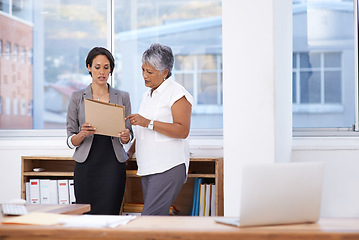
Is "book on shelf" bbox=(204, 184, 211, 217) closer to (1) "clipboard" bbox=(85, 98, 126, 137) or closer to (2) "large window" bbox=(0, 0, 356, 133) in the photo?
(2) "large window" bbox=(0, 0, 356, 133)

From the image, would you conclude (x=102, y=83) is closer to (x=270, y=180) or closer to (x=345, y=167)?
(x=270, y=180)

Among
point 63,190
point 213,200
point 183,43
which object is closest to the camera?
point 213,200

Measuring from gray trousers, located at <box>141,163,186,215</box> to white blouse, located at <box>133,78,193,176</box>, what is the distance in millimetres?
45

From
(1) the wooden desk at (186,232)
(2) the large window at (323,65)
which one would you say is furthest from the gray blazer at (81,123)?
(2) the large window at (323,65)

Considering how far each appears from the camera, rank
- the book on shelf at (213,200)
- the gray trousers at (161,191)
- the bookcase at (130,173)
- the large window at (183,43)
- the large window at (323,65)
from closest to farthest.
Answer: the gray trousers at (161,191) < the book on shelf at (213,200) < the bookcase at (130,173) < the large window at (323,65) < the large window at (183,43)

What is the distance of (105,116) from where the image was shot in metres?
3.29

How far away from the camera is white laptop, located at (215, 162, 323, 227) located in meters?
1.95

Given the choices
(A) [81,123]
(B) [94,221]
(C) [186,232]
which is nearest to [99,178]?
(A) [81,123]

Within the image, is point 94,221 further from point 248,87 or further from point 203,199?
point 203,199

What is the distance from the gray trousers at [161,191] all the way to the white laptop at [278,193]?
3.90 ft

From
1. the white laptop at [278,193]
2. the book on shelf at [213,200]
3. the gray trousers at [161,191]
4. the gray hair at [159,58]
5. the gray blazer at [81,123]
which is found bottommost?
the book on shelf at [213,200]

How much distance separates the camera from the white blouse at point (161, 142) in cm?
326

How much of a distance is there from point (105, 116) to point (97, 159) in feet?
1.19

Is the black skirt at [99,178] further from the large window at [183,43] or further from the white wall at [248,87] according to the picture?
the large window at [183,43]
